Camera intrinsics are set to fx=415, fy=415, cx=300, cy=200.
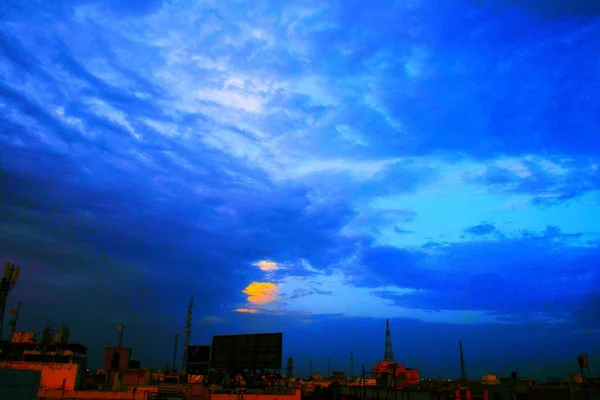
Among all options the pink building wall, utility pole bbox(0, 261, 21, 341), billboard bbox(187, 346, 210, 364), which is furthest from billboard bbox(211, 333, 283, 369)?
utility pole bbox(0, 261, 21, 341)

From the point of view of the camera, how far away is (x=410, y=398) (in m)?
49.4

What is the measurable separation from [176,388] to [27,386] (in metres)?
40.7

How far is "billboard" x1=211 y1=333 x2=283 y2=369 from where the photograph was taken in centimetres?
5478

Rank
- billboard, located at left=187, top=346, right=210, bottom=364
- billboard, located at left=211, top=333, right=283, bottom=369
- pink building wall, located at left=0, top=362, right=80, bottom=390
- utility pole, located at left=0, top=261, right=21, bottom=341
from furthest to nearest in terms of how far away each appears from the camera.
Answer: billboard, located at left=187, top=346, right=210, bottom=364 < billboard, located at left=211, top=333, right=283, bottom=369 < pink building wall, located at left=0, top=362, right=80, bottom=390 < utility pole, located at left=0, top=261, right=21, bottom=341

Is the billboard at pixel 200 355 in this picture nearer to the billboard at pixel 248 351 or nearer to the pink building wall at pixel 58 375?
the billboard at pixel 248 351

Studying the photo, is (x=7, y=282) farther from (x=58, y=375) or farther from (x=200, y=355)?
(x=200, y=355)

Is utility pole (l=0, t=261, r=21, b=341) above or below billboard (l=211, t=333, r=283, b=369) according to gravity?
above

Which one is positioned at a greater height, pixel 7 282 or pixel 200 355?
pixel 7 282

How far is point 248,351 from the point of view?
5684cm

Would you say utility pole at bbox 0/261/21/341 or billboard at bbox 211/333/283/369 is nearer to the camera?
utility pole at bbox 0/261/21/341

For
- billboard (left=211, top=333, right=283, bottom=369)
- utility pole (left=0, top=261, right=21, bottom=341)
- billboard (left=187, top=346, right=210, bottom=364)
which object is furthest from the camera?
billboard (left=187, top=346, right=210, bottom=364)

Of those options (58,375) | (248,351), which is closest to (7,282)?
(58,375)

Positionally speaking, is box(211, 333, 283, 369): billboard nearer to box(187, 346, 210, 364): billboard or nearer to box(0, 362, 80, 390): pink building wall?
box(187, 346, 210, 364): billboard

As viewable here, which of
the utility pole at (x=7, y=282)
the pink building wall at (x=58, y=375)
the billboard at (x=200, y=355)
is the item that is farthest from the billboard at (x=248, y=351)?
the utility pole at (x=7, y=282)
